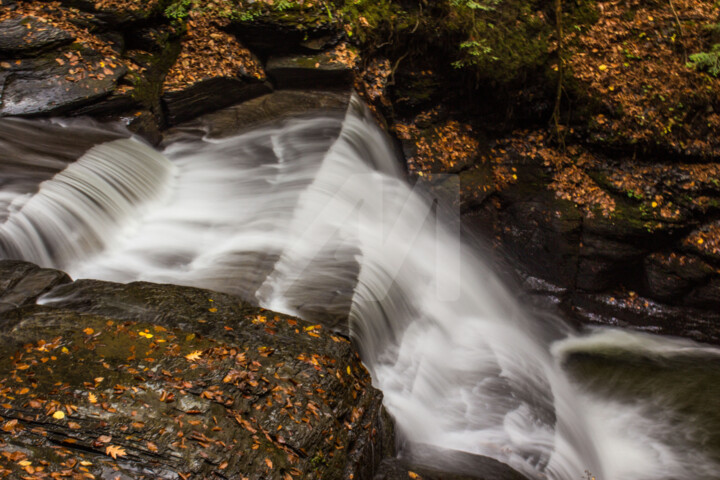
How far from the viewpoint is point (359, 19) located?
8.41 meters

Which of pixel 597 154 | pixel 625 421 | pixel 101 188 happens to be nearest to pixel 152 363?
pixel 101 188

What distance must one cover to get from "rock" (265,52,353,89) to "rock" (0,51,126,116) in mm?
2653

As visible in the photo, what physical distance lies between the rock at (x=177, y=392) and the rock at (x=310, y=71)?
16.3 feet

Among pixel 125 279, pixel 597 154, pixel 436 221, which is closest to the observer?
pixel 125 279

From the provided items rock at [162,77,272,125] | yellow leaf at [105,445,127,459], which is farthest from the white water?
yellow leaf at [105,445,127,459]

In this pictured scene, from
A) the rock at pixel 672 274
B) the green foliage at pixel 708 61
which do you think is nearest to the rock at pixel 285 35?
the green foliage at pixel 708 61

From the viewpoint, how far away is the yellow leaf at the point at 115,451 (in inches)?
112

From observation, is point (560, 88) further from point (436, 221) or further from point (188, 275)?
point (188, 275)

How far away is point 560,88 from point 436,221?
11.1 ft

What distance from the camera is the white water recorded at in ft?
16.9

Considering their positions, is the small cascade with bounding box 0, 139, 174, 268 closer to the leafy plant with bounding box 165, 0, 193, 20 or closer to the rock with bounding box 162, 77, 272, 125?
the rock with bounding box 162, 77, 272, 125

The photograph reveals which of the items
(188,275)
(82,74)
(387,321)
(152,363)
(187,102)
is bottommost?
(152,363)

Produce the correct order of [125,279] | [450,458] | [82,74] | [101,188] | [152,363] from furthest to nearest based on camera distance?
[82,74] < [101,188] < [125,279] < [450,458] < [152,363]

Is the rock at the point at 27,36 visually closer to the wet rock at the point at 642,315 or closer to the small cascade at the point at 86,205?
the small cascade at the point at 86,205
